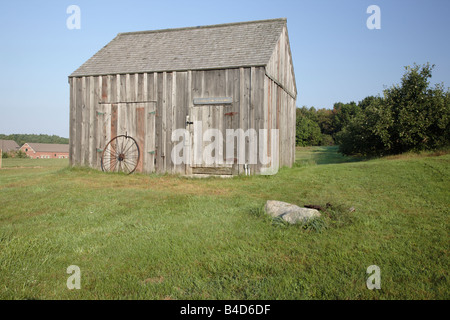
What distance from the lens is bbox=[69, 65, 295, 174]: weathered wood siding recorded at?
12.7 meters

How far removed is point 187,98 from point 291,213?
8.86 metres

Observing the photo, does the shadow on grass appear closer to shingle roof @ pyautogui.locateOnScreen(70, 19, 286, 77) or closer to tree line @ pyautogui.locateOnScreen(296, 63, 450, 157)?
tree line @ pyautogui.locateOnScreen(296, 63, 450, 157)

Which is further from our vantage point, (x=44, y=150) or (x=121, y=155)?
(x=44, y=150)

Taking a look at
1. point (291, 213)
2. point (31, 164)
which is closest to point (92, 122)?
point (291, 213)

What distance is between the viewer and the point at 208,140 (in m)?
13.1

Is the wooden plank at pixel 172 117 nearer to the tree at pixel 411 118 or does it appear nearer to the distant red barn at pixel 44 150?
the tree at pixel 411 118

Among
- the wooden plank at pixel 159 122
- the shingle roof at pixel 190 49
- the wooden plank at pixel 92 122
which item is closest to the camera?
the shingle roof at pixel 190 49

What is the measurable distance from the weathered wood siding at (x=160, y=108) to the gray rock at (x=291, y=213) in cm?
609

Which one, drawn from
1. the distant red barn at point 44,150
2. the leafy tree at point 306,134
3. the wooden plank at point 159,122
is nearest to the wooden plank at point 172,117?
the wooden plank at point 159,122

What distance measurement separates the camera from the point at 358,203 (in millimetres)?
7594

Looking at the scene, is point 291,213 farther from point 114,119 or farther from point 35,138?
point 35,138

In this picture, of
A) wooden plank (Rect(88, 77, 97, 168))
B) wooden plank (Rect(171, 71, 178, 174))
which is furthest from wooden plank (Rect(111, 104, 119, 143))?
wooden plank (Rect(171, 71, 178, 174))

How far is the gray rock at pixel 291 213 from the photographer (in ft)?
18.8
